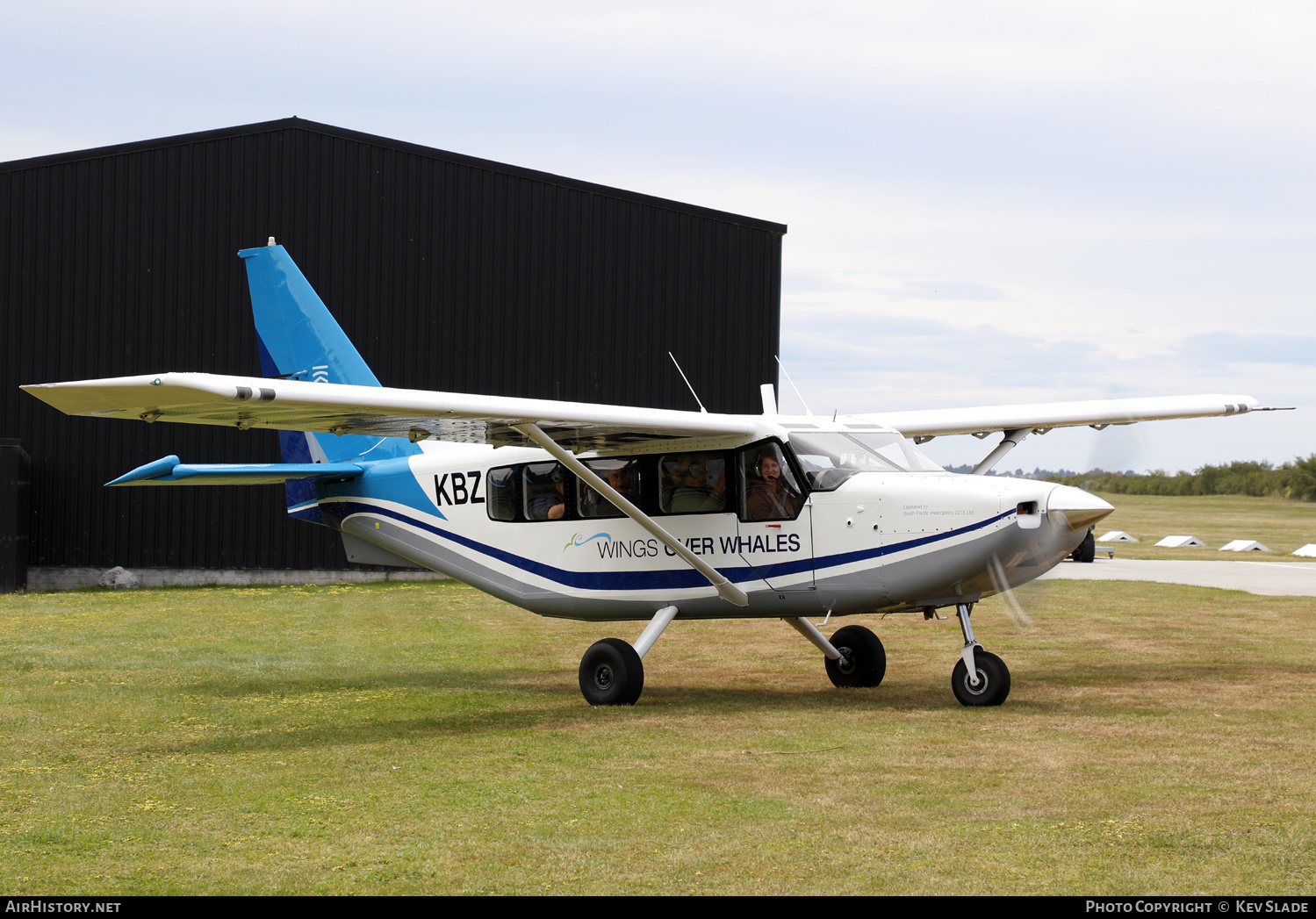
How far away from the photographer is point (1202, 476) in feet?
299

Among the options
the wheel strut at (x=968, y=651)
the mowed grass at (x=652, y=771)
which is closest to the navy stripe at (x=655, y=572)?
the wheel strut at (x=968, y=651)

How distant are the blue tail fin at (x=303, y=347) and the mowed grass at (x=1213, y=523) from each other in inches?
687

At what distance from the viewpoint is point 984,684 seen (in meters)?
10.2

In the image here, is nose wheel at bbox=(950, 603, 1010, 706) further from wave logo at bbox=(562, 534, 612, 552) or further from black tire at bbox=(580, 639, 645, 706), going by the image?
wave logo at bbox=(562, 534, 612, 552)

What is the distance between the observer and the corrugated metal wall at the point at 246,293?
23.7m

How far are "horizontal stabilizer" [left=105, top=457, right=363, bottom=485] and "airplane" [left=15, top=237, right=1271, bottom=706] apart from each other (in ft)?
0.09

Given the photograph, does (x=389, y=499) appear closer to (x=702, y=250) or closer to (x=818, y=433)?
(x=818, y=433)

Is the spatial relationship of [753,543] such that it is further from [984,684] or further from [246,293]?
[246,293]

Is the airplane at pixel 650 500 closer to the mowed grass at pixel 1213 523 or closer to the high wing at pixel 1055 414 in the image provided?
the high wing at pixel 1055 414

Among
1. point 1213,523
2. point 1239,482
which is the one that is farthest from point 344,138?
point 1239,482

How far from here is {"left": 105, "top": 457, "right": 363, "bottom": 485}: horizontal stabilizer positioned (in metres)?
11.2

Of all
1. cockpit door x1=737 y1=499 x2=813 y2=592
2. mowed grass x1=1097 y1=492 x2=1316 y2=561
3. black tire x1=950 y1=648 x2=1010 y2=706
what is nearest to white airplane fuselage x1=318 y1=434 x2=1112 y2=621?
cockpit door x1=737 y1=499 x2=813 y2=592

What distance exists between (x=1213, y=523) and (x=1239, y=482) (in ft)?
97.5
